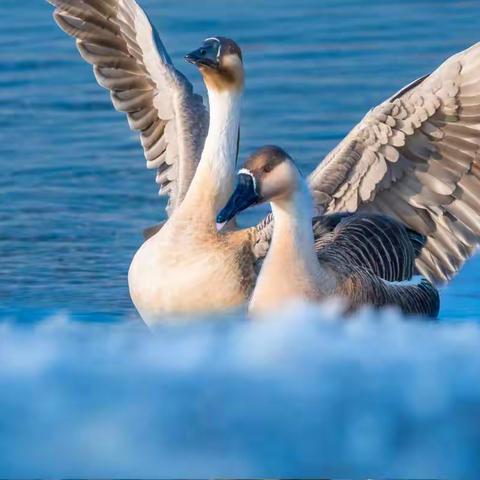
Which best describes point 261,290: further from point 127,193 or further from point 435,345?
point 127,193

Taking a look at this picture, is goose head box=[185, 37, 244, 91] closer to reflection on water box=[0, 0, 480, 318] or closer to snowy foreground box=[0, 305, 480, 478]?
reflection on water box=[0, 0, 480, 318]

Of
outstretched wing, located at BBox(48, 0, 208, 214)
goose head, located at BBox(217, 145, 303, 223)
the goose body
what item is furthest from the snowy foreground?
outstretched wing, located at BBox(48, 0, 208, 214)

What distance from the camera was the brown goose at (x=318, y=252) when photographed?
7.52 metres

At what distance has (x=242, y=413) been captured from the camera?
5750 mm

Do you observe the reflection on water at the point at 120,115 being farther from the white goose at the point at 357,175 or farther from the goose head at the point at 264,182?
the goose head at the point at 264,182

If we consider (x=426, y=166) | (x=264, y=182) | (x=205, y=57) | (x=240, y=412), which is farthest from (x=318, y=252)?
(x=240, y=412)

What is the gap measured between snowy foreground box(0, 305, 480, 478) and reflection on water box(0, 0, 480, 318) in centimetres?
297

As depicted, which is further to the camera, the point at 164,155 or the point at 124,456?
→ the point at 164,155

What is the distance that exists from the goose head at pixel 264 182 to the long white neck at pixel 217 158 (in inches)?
40.2

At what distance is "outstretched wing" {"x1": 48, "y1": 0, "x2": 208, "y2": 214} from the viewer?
9.72 metres

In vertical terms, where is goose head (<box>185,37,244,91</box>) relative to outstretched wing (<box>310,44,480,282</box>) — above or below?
above

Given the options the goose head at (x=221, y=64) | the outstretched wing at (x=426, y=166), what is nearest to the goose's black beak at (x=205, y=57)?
the goose head at (x=221, y=64)

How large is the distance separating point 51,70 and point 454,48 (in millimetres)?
3374

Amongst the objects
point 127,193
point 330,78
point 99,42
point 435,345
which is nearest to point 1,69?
point 330,78
